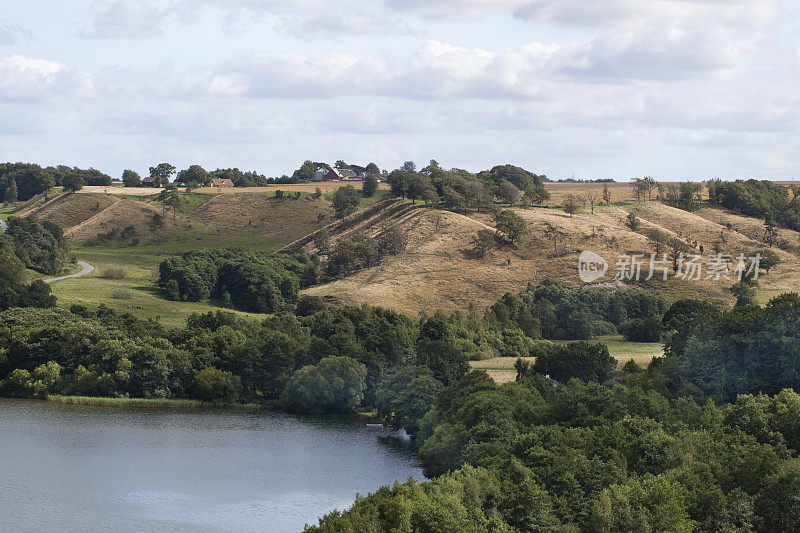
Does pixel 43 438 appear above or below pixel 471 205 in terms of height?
below

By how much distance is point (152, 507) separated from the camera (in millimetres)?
61312

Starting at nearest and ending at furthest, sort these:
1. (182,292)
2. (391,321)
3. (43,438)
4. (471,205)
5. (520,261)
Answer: (43,438)
(391,321)
(182,292)
(520,261)
(471,205)

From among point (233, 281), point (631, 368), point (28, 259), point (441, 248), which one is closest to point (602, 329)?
point (631, 368)

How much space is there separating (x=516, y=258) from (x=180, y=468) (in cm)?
9252

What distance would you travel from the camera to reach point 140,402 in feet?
311

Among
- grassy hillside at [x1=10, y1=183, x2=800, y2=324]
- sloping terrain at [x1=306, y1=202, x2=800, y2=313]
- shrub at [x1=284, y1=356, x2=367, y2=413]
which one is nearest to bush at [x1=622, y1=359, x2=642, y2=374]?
shrub at [x1=284, y1=356, x2=367, y2=413]

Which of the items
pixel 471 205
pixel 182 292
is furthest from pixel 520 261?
pixel 182 292

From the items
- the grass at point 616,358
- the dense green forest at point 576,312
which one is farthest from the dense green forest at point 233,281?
the grass at point 616,358

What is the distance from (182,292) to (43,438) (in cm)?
→ 6158

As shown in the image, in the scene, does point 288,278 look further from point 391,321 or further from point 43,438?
point 43,438

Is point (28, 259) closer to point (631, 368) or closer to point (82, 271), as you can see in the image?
point (82, 271)

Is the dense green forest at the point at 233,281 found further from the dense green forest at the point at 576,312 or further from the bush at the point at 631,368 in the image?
the bush at the point at 631,368

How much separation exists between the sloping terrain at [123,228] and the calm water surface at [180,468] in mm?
101986

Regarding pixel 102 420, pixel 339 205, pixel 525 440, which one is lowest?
pixel 102 420
